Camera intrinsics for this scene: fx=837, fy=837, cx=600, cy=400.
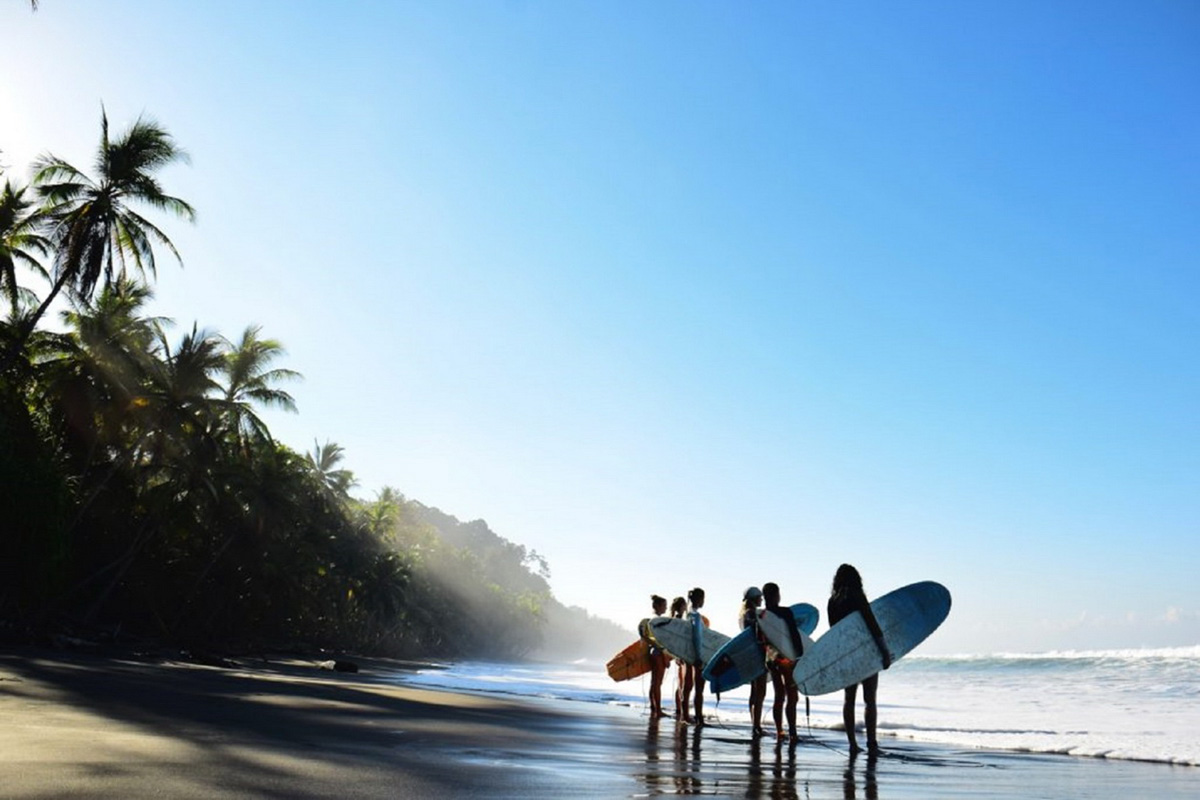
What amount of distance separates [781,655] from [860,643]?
4.35ft

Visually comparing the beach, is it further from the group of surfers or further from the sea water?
the sea water

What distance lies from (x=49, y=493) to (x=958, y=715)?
2178 cm

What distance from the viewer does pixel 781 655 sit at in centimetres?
975

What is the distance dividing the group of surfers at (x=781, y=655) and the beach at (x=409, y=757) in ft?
1.34

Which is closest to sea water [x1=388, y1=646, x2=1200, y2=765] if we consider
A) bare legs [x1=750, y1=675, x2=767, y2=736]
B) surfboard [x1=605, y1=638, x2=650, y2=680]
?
surfboard [x1=605, y1=638, x2=650, y2=680]

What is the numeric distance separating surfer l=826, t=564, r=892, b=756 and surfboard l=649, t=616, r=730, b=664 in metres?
3.35

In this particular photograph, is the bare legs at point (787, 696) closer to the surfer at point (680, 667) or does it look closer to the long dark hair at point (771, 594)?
the long dark hair at point (771, 594)

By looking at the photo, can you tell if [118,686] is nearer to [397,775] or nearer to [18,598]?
[397,775]

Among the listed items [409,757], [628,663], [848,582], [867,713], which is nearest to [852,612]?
[848,582]

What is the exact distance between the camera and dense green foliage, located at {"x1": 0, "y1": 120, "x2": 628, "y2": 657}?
21.8m

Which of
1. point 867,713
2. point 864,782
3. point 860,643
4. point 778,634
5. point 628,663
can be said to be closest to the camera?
point 864,782

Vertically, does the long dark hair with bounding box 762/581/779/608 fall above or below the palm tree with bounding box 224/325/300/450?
below

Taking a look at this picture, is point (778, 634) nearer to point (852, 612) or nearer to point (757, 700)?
point (757, 700)

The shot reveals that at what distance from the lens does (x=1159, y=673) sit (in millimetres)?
26609
